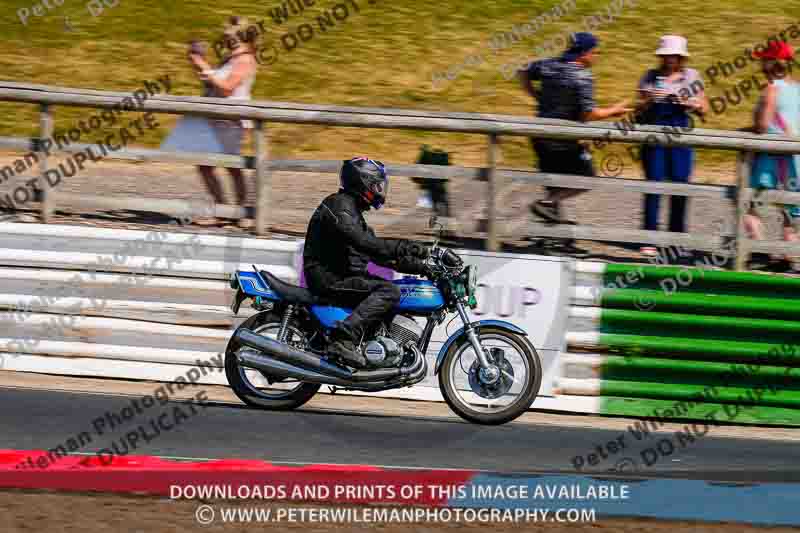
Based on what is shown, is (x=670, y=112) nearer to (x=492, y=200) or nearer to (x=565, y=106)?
(x=565, y=106)

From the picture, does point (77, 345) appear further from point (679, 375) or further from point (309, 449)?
point (679, 375)

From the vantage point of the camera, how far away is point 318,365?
26.9 feet

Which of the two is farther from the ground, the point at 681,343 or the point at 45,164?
the point at 45,164

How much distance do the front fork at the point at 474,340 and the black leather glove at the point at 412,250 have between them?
410mm

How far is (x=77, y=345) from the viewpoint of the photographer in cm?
A: 942

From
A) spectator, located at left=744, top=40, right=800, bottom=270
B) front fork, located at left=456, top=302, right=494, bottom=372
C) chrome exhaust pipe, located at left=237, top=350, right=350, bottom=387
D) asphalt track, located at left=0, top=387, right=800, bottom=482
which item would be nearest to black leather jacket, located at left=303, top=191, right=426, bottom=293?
front fork, located at left=456, top=302, right=494, bottom=372

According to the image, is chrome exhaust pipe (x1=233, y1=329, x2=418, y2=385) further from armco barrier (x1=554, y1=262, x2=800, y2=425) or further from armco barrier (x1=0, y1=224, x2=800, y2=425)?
armco barrier (x1=554, y1=262, x2=800, y2=425)

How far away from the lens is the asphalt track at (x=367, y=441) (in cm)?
715

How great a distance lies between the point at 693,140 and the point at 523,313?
1.87 metres

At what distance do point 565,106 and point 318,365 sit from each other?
3.09 metres

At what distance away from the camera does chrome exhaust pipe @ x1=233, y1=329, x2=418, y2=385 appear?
8148mm

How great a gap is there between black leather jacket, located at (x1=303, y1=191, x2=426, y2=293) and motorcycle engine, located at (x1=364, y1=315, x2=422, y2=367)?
1.44 feet

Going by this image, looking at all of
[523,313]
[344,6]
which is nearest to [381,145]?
[523,313]

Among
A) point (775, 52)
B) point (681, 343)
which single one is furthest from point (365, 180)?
point (775, 52)
